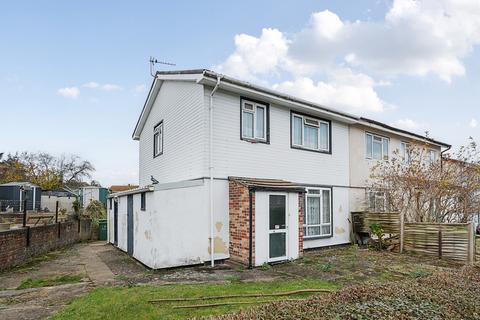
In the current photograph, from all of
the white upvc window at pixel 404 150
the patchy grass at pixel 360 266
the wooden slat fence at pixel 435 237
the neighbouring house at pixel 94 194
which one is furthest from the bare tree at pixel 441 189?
the neighbouring house at pixel 94 194

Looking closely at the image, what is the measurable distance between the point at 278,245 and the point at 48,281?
6090 mm

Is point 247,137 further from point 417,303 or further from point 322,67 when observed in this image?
point 417,303

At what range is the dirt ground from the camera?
6.71 m

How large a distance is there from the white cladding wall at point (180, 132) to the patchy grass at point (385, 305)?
546cm

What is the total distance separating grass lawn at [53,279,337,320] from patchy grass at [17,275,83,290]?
1.94m

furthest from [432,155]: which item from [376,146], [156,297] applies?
[156,297]

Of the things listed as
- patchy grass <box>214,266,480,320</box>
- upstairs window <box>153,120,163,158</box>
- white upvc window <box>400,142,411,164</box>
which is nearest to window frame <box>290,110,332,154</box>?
upstairs window <box>153,120,163,158</box>

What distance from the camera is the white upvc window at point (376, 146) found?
1611 centimetres

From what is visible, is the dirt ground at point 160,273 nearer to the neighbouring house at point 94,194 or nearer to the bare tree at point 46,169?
the neighbouring house at point 94,194

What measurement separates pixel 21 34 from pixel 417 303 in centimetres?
1384

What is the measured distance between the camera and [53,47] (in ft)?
43.9

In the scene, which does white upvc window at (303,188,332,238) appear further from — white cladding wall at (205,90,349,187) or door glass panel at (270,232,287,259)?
door glass panel at (270,232,287,259)

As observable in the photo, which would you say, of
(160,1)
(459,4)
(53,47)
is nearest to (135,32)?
(160,1)

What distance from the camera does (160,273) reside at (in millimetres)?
9000
